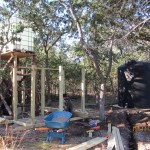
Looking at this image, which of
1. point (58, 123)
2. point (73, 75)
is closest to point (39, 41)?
point (73, 75)

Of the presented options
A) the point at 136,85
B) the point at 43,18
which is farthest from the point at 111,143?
the point at 43,18

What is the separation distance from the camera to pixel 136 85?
38.0 feet

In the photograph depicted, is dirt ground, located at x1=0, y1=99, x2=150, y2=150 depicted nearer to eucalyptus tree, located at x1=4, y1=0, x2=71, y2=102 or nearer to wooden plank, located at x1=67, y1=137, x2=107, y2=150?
wooden plank, located at x1=67, y1=137, x2=107, y2=150

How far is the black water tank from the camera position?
37.3ft

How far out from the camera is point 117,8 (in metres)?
8.54

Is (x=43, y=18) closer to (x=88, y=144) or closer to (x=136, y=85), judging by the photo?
(x=136, y=85)

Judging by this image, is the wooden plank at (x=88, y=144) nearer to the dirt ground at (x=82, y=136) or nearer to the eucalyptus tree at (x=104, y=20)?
the dirt ground at (x=82, y=136)

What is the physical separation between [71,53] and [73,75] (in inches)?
76.0

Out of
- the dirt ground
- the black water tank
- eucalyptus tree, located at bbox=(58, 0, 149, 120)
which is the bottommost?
the dirt ground

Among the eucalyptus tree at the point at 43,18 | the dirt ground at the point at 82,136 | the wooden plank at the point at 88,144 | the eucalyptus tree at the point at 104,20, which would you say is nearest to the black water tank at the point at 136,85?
the eucalyptus tree at the point at 104,20

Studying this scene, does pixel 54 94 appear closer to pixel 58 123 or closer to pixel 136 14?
pixel 136 14

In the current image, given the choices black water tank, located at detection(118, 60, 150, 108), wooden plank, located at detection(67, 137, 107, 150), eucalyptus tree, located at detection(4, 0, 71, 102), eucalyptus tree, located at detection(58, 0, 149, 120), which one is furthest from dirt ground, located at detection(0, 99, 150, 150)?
eucalyptus tree, located at detection(4, 0, 71, 102)

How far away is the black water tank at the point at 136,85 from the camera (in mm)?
11383

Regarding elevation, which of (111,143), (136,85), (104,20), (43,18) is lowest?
(111,143)
